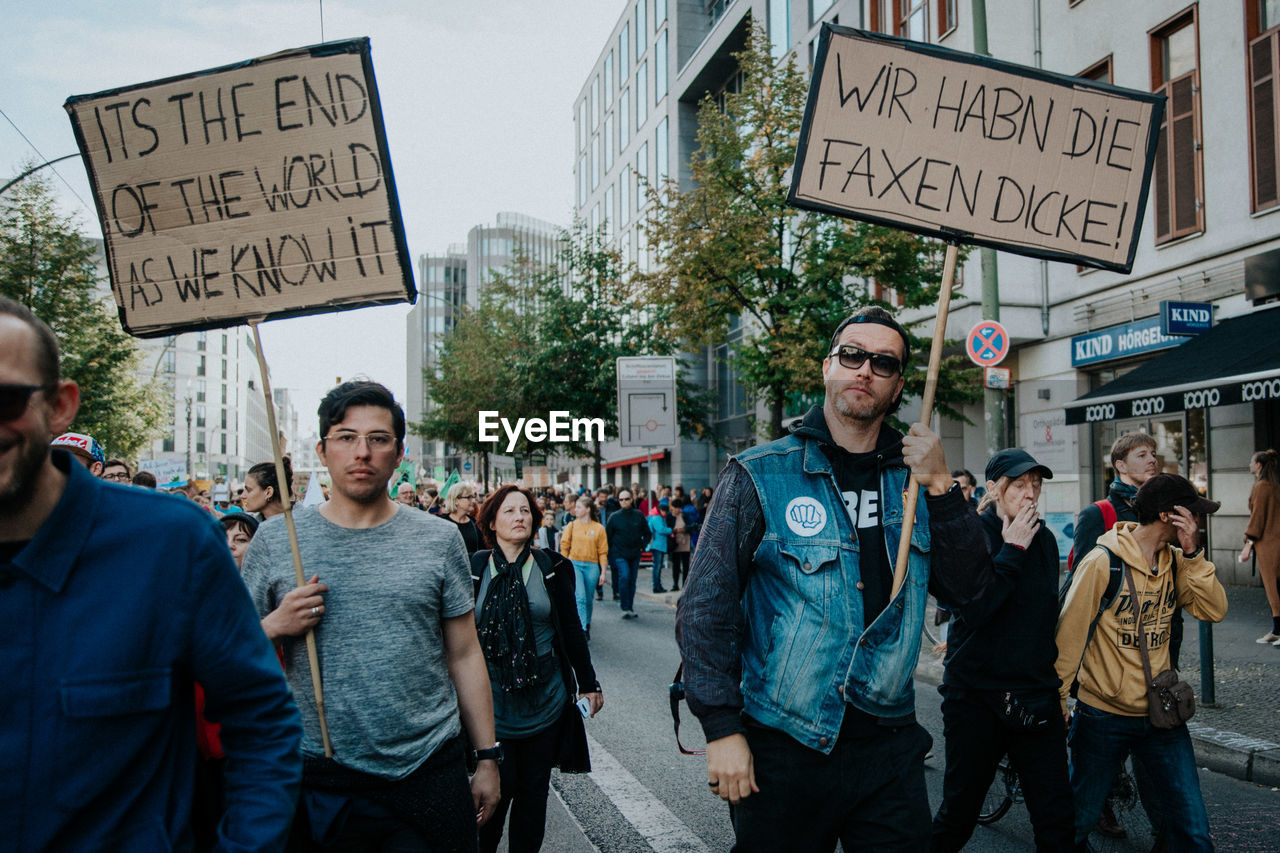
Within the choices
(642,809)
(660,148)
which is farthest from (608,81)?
(642,809)

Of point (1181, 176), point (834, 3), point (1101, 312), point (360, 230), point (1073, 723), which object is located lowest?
point (1073, 723)

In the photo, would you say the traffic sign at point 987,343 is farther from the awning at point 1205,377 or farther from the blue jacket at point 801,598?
the blue jacket at point 801,598

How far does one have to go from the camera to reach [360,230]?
3143 mm

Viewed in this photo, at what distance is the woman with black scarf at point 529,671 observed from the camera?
4117mm

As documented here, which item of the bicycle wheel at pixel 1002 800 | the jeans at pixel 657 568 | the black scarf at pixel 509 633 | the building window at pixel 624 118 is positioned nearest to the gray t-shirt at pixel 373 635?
the black scarf at pixel 509 633

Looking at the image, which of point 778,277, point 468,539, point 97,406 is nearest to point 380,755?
point 468,539

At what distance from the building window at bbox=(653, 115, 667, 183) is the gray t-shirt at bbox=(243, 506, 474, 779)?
3712cm

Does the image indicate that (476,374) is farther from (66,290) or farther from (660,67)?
(66,290)

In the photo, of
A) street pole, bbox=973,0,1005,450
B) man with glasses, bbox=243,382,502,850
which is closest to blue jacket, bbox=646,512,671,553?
street pole, bbox=973,0,1005,450

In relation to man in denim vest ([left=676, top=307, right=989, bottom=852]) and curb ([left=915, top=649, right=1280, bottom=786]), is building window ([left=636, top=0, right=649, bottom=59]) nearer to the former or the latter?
curb ([left=915, top=649, right=1280, bottom=786])

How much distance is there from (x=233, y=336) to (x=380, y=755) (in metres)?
120

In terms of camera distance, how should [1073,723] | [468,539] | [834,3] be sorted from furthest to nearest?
[834,3] < [468,539] < [1073,723]

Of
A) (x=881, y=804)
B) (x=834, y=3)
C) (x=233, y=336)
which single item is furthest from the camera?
(x=233, y=336)

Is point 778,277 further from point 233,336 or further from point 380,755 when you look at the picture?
point 233,336
